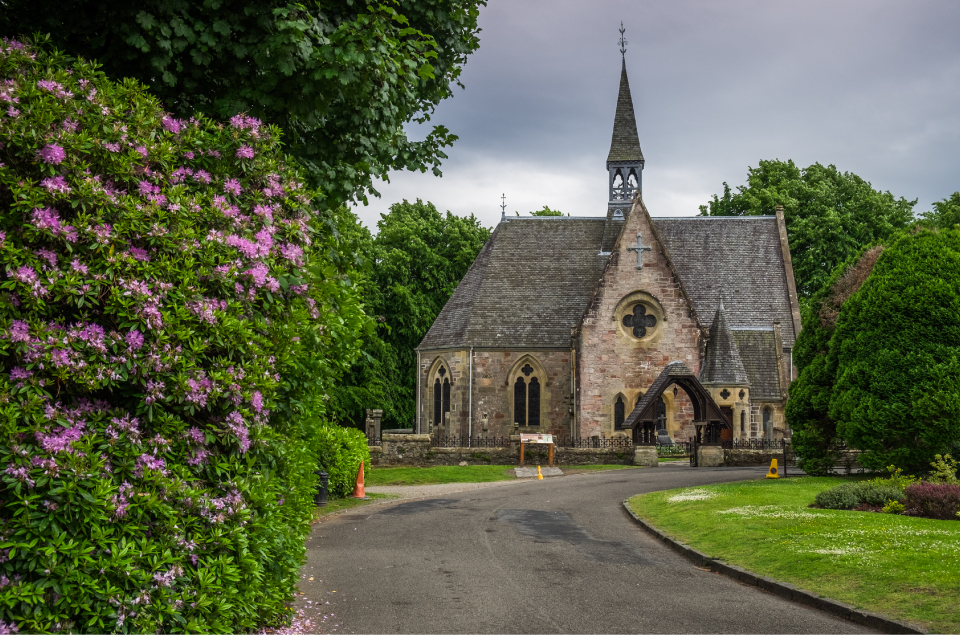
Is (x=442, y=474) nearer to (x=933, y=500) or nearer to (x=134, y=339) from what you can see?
(x=933, y=500)

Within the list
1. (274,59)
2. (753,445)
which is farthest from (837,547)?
(753,445)

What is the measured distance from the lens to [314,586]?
357 inches

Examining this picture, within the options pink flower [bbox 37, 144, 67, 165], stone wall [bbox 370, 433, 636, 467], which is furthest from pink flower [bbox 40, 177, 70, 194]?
stone wall [bbox 370, 433, 636, 467]

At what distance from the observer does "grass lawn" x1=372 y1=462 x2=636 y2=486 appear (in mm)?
24812

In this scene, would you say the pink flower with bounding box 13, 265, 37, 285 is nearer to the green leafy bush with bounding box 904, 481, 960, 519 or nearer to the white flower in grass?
the green leafy bush with bounding box 904, 481, 960, 519

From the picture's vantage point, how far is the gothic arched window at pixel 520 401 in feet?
120

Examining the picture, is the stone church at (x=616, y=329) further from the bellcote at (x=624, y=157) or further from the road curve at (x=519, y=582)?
the road curve at (x=519, y=582)

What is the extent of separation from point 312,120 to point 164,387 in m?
3.59

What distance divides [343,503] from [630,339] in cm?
1964

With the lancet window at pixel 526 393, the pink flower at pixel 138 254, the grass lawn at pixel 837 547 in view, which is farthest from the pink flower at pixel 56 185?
the lancet window at pixel 526 393

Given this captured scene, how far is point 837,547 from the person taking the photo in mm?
10367

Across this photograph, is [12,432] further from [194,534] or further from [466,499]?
[466,499]

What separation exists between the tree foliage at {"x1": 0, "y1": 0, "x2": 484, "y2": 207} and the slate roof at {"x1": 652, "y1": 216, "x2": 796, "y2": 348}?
30.3 meters

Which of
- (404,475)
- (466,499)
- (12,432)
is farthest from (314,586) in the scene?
(404,475)
